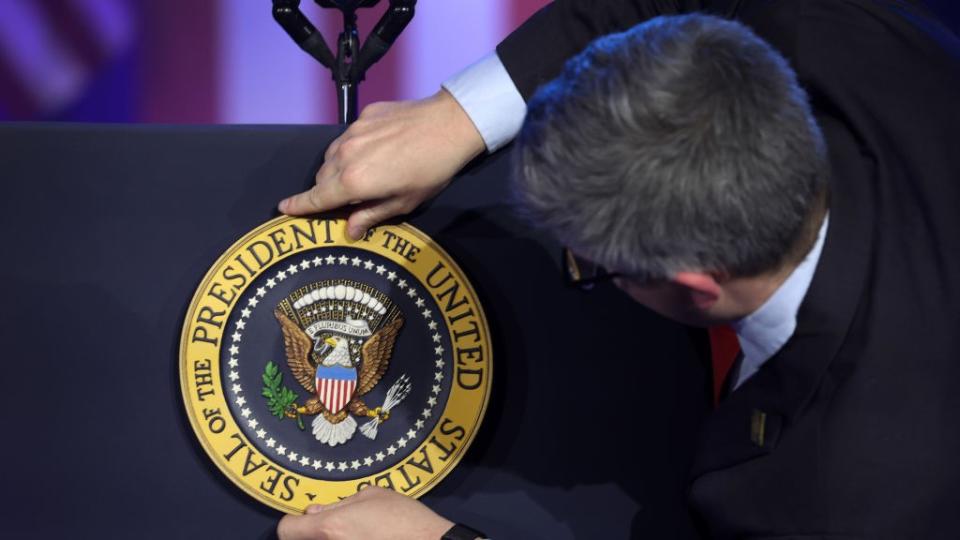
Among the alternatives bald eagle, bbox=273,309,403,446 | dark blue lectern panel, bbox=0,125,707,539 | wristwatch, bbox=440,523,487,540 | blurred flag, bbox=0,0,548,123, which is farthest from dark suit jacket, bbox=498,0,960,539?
blurred flag, bbox=0,0,548,123

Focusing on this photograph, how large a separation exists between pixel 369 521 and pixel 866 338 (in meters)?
0.48

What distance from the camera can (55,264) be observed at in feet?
3.67

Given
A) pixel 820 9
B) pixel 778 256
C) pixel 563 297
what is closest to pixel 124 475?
pixel 563 297

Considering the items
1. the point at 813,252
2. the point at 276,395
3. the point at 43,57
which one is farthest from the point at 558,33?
the point at 43,57

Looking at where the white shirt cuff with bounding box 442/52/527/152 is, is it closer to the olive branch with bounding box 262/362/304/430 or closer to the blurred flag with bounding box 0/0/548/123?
the olive branch with bounding box 262/362/304/430

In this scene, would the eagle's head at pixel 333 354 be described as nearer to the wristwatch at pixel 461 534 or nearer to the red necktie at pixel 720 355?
the wristwatch at pixel 461 534

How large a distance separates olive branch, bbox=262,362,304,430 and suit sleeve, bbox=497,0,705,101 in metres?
0.38

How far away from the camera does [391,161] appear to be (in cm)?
108

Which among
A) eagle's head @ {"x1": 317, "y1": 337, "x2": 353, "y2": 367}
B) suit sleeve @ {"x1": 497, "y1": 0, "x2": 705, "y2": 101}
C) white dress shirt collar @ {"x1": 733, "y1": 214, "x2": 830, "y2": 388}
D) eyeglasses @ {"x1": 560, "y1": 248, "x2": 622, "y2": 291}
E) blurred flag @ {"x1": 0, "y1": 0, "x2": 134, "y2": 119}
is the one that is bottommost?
white dress shirt collar @ {"x1": 733, "y1": 214, "x2": 830, "y2": 388}

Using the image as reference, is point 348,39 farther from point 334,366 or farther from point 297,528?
point 297,528

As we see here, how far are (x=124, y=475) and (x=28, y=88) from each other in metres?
2.24

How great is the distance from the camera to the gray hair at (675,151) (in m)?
0.82

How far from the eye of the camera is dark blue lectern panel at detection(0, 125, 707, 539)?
3.60ft

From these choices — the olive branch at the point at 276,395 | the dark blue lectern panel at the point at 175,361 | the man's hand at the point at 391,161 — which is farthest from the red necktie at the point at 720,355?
the olive branch at the point at 276,395
